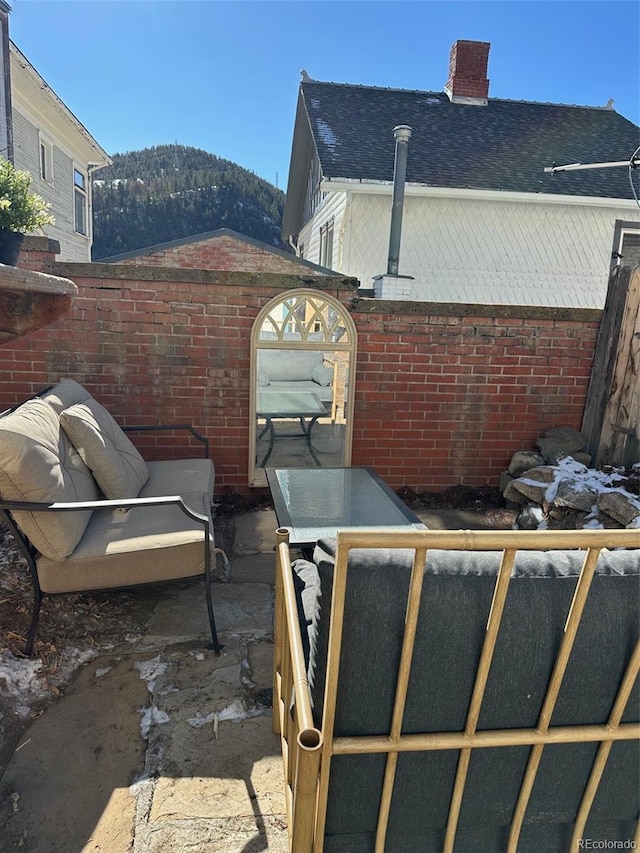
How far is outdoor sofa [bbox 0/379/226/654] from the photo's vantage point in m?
2.13

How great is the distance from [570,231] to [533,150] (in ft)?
6.51

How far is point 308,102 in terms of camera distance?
32.4ft

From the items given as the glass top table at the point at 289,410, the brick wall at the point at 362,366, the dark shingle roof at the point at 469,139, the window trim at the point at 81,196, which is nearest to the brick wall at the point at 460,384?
the brick wall at the point at 362,366

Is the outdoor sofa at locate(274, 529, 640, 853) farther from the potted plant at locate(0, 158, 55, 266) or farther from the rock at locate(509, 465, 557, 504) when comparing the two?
the rock at locate(509, 465, 557, 504)

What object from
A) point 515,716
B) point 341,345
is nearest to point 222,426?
point 341,345

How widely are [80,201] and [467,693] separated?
15724mm

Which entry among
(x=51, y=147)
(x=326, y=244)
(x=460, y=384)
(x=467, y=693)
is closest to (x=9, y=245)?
(x=467, y=693)

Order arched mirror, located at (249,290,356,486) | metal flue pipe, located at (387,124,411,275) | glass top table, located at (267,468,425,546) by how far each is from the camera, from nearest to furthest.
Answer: glass top table, located at (267,468,425,546) < arched mirror, located at (249,290,356,486) < metal flue pipe, located at (387,124,411,275)

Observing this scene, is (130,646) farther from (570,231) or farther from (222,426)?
(570,231)

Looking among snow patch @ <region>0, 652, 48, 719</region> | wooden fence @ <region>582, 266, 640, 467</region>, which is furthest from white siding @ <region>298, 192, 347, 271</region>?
snow patch @ <region>0, 652, 48, 719</region>

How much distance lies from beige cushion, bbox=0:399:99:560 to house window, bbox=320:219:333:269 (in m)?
7.92

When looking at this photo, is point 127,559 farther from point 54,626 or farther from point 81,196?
point 81,196

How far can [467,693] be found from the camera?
3.50ft

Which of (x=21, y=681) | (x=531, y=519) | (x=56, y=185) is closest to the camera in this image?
(x=21, y=681)
